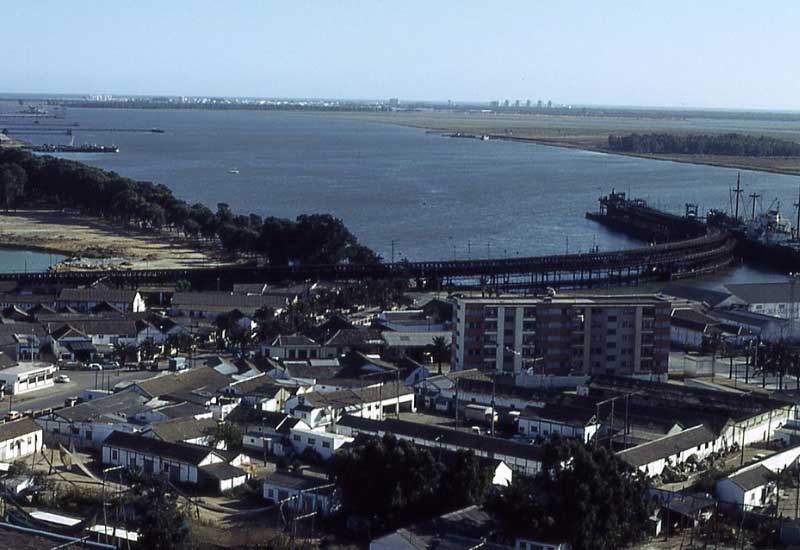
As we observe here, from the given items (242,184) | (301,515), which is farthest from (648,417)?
(242,184)

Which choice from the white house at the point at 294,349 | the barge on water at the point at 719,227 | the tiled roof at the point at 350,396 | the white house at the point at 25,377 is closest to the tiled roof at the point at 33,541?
the tiled roof at the point at 350,396

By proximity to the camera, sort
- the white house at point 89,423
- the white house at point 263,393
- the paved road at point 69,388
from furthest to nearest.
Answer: the paved road at point 69,388 < the white house at point 263,393 < the white house at point 89,423

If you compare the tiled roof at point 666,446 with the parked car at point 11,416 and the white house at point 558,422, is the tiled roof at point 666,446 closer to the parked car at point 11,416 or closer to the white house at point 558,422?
the white house at point 558,422

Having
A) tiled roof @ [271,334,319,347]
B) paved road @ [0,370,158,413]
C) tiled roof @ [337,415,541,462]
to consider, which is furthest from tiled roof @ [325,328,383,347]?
tiled roof @ [337,415,541,462]

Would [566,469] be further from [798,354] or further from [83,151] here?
[83,151]

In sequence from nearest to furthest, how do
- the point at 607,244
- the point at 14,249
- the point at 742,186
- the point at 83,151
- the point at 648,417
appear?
the point at 648,417 < the point at 14,249 < the point at 607,244 < the point at 742,186 < the point at 83,151

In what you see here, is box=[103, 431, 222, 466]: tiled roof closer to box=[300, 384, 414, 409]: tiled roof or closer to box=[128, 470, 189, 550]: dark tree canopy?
box=[128, 470, 189, 550]: dark tree canopy
